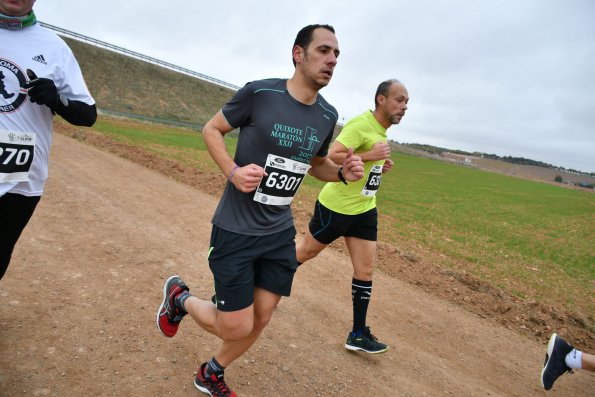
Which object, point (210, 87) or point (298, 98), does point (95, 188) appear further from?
point (210, 87)

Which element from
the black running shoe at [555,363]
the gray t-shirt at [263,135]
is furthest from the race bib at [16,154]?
the black running shoe at [555,363]

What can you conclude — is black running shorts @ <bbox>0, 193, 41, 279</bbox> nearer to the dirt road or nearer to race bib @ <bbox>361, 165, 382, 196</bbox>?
the dirt road

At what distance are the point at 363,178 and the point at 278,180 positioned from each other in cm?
162

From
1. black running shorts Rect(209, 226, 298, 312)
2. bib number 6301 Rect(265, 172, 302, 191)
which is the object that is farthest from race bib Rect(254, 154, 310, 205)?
black running shorts Rect(209, 226, 298, 312)

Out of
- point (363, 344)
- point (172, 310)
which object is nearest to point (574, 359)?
point (363, 344)

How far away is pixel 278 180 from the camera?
2.71 meters

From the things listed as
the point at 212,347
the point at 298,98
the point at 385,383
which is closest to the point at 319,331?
the point at 385,383

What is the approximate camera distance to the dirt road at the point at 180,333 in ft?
9.91

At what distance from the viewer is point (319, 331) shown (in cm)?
424

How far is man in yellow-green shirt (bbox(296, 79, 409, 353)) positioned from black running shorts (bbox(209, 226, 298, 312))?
1.36m

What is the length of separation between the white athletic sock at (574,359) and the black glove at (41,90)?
4463mm

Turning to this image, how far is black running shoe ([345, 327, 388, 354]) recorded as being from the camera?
3863 mm

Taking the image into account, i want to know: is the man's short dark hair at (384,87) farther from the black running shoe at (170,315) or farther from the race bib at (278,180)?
the black running shoe at (170,315)

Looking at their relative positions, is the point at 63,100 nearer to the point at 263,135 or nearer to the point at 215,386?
the point at 263,135
